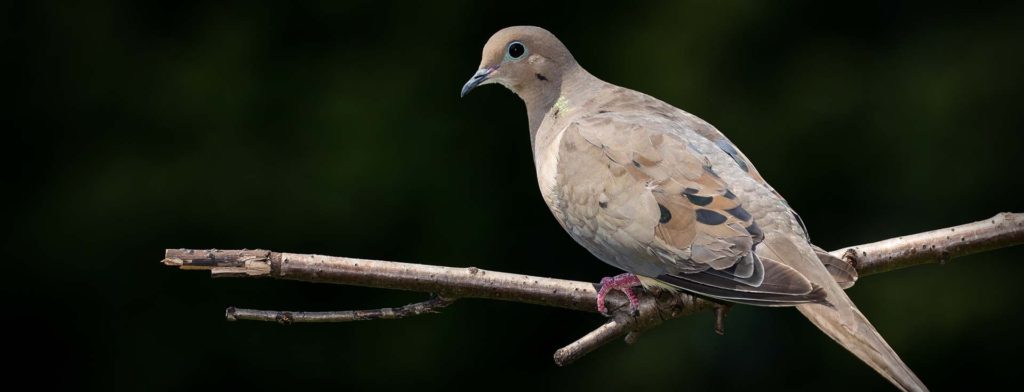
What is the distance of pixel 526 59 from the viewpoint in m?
2.91

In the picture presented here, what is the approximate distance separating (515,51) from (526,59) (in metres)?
0.04

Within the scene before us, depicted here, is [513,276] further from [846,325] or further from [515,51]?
[515,51]

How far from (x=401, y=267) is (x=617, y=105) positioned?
82 cm

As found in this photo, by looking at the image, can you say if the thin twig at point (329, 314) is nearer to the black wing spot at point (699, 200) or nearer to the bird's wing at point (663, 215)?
the bird's wing at point (663, 215)

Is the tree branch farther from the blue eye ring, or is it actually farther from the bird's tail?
the blue eye ring

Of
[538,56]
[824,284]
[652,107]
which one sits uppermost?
[538,56]

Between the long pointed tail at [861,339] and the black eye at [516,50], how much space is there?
1.11 m

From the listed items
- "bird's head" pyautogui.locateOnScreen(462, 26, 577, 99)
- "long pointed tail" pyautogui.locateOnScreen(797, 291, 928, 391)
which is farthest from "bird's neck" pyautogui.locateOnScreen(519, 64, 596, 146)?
"long pointed tail" pyautogui.locateOnScreen(797, 291, 928, 391)

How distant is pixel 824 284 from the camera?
2160 mm

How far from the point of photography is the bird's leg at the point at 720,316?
2.31 m

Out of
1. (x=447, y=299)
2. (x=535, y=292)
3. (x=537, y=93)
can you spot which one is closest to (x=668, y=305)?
(x=535, y=292)

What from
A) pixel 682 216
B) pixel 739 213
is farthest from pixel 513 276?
pixel 739 213

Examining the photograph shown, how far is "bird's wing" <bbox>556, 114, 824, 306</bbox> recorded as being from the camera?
2154 mm

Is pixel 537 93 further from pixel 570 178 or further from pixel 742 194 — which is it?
pixel 742 194
